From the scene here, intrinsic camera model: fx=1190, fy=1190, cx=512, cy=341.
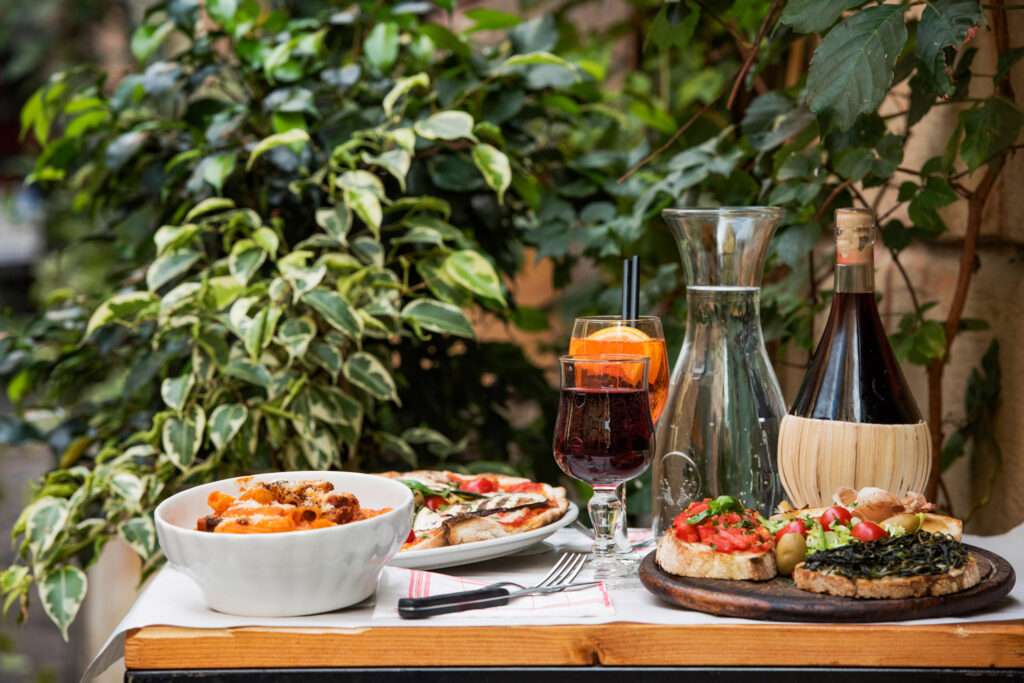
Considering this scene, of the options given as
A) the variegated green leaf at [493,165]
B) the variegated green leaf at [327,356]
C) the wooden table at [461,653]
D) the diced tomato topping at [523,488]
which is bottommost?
the wooden table at [461,653]

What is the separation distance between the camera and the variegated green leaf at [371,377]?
66.4 inches

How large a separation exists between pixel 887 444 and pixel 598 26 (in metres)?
2.72

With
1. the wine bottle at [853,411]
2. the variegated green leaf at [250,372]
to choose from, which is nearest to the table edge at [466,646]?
the wine bottle at [853,411]

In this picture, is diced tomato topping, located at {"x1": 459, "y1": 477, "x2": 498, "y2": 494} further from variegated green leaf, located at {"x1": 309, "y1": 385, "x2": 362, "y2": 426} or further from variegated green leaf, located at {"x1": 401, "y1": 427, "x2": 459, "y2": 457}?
variegated green leaf, located at {"x1": 401, "y1": 427, "x2": 459, "y2": 457}

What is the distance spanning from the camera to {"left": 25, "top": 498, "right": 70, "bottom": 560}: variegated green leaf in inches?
65.6

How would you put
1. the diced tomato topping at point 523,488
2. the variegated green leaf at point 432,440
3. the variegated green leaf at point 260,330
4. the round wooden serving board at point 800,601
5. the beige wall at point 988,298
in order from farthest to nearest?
the variegated green leaf at point 432,440, the variegated green leaf at point 260,330, the beige wall at point 988,298, the diced tomato topping at point 523,488, the round wooden serving board at point 800,601

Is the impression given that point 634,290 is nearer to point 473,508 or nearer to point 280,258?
point 473,508

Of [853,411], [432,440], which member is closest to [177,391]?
[432,440]

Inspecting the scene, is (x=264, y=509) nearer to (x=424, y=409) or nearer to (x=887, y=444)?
(x=887, y=444)

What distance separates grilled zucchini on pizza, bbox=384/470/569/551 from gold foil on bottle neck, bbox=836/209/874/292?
0.33 meters

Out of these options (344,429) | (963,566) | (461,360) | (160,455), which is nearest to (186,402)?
(160,455)

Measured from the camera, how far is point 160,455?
1726 mm

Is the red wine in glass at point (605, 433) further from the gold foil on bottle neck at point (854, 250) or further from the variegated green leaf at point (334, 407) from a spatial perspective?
the variegated green leaf at point (334, 407)

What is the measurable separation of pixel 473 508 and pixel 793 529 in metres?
0.30
